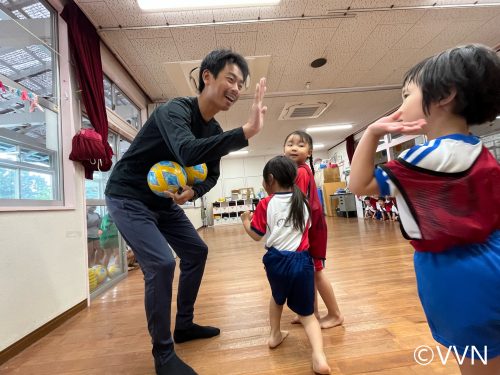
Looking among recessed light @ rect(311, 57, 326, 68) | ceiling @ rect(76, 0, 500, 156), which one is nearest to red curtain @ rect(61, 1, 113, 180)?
ceiling @ rect(76, 0, 500, 156)

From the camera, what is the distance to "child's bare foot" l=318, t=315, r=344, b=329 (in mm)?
1536

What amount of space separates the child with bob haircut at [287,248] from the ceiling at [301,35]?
232 centimetres

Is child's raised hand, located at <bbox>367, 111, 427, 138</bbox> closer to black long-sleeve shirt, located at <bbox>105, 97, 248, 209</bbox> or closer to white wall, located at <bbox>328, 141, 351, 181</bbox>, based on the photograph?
black long-sleeve shirt, located at <bbox>105, 97, 248, 209</bbox>

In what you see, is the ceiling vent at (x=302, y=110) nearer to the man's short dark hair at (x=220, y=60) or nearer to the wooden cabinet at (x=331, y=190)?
the wooden cabinet at (x=331, y=190)

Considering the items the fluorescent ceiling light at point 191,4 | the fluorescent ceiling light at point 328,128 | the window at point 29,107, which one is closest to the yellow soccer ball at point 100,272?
the window at point 29,107

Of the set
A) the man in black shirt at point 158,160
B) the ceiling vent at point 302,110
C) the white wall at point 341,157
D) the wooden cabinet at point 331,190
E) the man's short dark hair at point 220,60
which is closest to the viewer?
the man in black shirt at point 158,160

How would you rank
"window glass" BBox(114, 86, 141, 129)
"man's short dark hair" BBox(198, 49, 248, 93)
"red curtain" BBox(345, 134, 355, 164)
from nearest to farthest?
"man's short dark hair" BBox(198, 49, 248, 93)
"window glass" BBox(114, 86, 141, 129)
"red curtain" BBox(345, 134, 355, 164)

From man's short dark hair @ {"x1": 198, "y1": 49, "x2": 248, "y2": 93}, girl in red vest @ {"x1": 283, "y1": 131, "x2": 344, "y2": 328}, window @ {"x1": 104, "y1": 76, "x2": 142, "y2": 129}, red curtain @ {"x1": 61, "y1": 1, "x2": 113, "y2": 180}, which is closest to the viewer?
man's short dark hair @ {"x1": 198, "y1": 49, "x2": 248, "y2": 93}

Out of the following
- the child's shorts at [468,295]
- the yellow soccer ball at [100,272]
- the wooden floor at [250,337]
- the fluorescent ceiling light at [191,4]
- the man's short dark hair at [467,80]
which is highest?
the fluorescent ceiling light at [191,4]

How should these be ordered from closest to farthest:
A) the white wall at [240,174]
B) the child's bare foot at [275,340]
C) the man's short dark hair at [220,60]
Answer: the man's short dark hair at [220,60] < the child's bare foot at [275,340] < the white wall at [240,174]

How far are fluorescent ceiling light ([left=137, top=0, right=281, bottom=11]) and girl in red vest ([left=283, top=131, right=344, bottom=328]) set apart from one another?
1763 millimetres

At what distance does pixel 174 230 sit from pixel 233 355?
0.71 meters

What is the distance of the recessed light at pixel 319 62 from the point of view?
384cm

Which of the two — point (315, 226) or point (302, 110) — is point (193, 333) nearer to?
point (315, 226)
